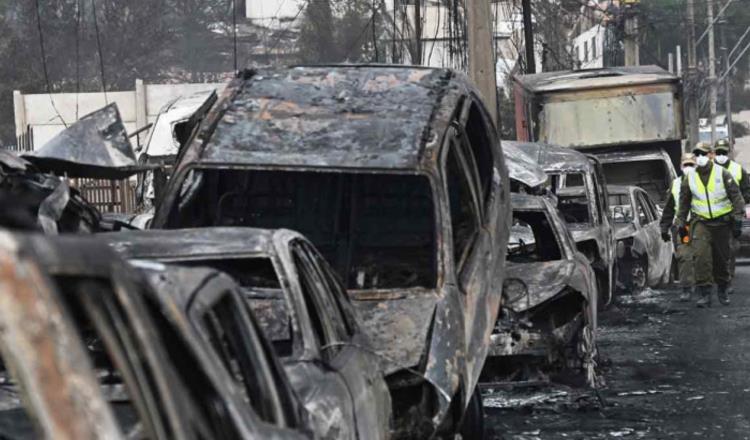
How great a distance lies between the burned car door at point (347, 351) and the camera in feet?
18.4

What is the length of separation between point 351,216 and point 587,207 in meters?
5.91

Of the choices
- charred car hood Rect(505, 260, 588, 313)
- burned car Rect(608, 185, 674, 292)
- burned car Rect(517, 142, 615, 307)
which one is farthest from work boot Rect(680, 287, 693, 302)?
charred car hood Rect(505, 260, 588, 313)

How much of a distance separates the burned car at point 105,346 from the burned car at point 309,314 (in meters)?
1.22

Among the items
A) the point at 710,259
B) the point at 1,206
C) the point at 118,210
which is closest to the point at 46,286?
the point at 1,206

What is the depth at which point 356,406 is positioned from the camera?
548 cm

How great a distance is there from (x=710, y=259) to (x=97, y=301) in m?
14.3

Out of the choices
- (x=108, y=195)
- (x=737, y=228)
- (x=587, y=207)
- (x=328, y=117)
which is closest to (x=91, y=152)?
(x=328, y=117)

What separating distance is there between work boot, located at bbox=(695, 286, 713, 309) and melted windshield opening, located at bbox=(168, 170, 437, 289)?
22.3 feet

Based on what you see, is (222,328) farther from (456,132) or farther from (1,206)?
(456,132)

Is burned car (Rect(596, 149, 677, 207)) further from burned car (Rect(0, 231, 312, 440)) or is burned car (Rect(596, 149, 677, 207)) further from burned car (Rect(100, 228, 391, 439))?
burned car (Rect(0, 231, 312, 440))

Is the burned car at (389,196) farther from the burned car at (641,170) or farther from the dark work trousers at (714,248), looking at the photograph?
the burned car at (641,170)

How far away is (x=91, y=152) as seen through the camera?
896cm

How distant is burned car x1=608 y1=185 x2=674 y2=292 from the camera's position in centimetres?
1744

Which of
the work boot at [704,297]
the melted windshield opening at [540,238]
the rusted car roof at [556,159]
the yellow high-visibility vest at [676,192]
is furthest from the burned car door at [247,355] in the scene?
the yellow high-visibility vest at [676,192]
